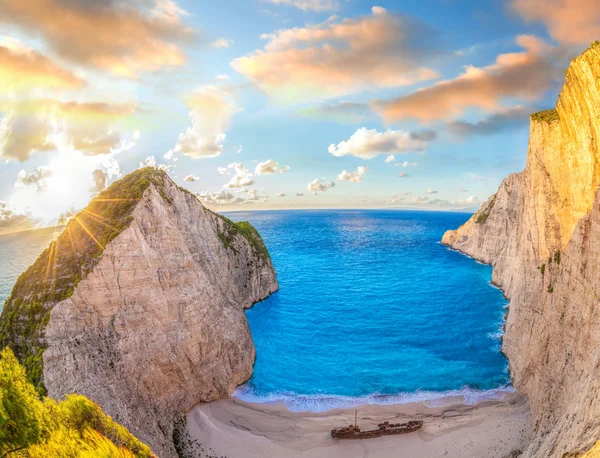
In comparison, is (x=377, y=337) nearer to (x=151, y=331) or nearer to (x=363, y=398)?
(x=363, y=398)

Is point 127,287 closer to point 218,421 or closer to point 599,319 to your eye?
point 218,421

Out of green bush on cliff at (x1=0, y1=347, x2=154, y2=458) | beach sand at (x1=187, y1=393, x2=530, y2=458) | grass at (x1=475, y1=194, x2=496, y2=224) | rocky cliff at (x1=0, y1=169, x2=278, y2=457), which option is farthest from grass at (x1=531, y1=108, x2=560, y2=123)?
grass at (x1=475, y1=194, x2=496, y2=224)

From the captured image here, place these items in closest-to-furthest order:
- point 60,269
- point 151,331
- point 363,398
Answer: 1. point 60,269
2. point 151,331
3. point 363,398

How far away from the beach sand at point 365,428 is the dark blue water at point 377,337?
1.74 meters

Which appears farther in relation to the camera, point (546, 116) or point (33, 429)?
point (546, 116)

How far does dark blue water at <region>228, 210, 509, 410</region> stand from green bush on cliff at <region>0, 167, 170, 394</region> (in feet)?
63.4

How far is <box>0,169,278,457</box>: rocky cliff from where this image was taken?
848 inches

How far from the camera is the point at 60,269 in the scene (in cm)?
2475

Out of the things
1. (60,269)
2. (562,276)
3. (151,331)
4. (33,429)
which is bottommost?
(151,331)

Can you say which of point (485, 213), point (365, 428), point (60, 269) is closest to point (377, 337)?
point (365, 428)

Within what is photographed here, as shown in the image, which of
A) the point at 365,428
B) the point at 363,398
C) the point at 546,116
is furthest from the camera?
the point at 363,398

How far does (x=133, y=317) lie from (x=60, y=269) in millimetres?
6989

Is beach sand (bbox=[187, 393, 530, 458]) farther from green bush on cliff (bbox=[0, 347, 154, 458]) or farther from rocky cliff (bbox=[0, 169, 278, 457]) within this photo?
green bush on cliff (bbox=[0, 347, 154, 458])

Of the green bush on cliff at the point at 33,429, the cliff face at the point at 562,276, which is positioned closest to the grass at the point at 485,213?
the cliff face at the point at 562,276
